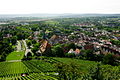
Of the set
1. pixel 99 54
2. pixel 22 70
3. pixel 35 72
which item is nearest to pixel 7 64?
pixel 22 70

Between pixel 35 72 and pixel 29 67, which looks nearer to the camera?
pixel 35 72

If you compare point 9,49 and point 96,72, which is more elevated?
point 96,72

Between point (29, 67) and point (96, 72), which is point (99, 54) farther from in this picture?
point (96, 72)

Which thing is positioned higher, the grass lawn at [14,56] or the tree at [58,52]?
the tree at [58,52]

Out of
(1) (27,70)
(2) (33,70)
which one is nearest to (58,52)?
(2) (33,70)

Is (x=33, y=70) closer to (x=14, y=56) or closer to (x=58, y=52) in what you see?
(x=58, y=52)

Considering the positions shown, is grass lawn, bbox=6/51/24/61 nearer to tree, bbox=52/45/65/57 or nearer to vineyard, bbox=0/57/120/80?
vineyard, bbox=0/57/120/80

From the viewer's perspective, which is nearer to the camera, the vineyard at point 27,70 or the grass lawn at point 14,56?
the vineyard at point 27,70

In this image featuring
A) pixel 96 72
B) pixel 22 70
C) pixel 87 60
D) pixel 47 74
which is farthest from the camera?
pixel 87 60

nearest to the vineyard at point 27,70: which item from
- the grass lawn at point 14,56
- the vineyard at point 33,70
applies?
the vineyard at point 33,70

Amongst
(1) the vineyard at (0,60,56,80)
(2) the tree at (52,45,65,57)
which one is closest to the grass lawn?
(1) the vineyard at (0,60,56,80)

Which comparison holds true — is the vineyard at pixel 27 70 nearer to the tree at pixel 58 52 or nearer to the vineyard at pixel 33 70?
the vineyard at pixel 33 70
